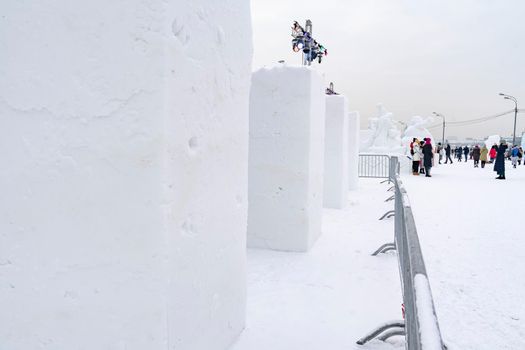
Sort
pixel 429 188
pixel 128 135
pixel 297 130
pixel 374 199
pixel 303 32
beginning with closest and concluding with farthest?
pixel 128 135, pixel 297 130, pixel 303 32, pixel 374 199, pixel 429 188

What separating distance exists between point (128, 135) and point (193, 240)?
71cm

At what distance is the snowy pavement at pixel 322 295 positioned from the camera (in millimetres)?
3254

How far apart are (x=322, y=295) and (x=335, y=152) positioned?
206 inches

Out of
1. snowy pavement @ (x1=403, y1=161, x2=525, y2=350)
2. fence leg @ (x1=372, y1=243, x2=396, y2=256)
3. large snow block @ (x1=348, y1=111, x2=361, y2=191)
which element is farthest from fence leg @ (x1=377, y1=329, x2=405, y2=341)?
large snow block @ (x1=348, y1=111, x2=361, y2=191)

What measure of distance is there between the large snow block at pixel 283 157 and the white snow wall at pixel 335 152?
10.2 ft

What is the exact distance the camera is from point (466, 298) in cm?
420

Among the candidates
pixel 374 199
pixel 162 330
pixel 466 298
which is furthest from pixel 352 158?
pixel 162 330

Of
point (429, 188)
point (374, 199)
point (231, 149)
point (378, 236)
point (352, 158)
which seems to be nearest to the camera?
point (231, 149)

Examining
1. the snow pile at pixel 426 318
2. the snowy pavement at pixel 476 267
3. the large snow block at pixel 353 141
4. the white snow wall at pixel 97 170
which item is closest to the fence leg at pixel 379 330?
the snowy pavement at pixel 476 267

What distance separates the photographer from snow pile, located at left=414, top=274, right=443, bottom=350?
51.9 inches

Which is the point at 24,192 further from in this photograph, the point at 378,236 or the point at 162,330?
the point at 378,236

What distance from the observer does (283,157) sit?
5645 mm

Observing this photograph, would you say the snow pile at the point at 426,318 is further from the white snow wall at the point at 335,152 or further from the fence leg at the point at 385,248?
the white snow wall at the point at 335,152

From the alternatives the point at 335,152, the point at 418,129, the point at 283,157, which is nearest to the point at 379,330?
the point at 283,157
